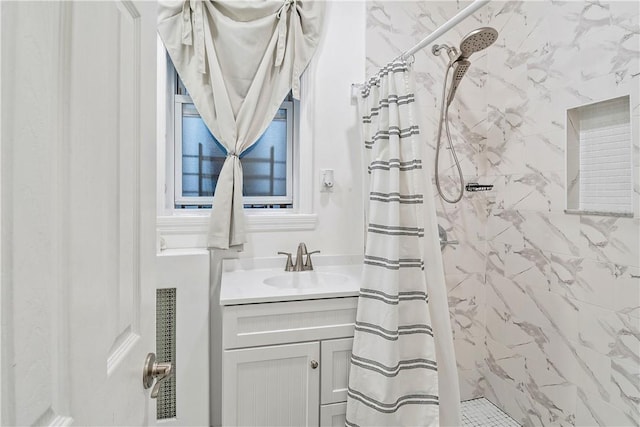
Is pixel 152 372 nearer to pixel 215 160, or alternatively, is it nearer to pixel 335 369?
pixel 335 369

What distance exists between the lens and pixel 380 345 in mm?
1340

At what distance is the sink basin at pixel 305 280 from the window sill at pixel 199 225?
0.26 metres

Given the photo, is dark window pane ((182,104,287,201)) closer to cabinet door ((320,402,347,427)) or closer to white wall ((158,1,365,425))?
white wall ((158,1,365,425))

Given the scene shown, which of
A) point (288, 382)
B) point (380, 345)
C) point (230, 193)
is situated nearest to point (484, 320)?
point (380, 345)

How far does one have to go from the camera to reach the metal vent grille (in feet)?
4.86

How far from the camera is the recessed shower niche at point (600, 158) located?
1342mm

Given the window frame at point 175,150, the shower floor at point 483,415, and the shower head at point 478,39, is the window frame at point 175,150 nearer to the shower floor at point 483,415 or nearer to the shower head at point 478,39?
the shower head at point 478,39

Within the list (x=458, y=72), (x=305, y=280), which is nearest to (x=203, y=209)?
(x=305, y=280)

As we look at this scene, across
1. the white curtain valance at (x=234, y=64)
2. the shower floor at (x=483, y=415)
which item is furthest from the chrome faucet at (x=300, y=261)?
the shower floor at (x=483, y=415)

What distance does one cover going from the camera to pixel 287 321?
53.7 inches

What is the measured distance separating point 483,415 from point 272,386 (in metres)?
1.32

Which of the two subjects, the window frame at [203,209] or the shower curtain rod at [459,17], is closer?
the shower curtain rod at [459,17]

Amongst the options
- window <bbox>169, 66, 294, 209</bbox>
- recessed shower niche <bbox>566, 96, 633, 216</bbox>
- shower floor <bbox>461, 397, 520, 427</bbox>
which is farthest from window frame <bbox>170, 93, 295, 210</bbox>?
shower floor <bbox>461, 397, 520, 427</bbox>

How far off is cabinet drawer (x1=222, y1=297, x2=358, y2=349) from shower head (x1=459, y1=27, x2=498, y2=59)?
50.9 inches
